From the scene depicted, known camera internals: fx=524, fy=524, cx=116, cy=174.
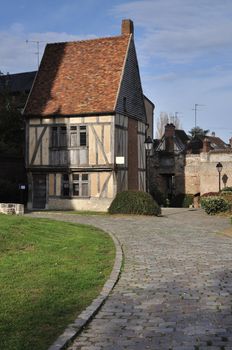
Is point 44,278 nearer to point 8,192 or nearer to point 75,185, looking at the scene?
point 75,185

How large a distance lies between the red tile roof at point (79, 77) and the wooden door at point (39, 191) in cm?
374

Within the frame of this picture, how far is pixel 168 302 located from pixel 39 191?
2385 centimetres

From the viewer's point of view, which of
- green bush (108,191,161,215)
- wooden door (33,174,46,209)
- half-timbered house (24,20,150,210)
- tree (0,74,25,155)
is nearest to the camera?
green bush (108,191,161,215)

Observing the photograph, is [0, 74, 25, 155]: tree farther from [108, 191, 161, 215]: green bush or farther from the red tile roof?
A: [108, 191, 161, 215]: green bush

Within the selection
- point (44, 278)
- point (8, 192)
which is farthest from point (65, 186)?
point (44, 278)

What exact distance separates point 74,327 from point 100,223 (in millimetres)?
13962

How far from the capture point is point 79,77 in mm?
30828

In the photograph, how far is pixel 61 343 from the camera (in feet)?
17.5

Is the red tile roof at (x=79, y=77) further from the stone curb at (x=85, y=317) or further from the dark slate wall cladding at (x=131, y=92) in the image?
the stone curb at (x=85, y=317)

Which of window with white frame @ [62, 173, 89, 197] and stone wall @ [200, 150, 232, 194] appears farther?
stone wall @ [200, 150, 232, 194]

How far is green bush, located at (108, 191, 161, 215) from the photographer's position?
2372 cm

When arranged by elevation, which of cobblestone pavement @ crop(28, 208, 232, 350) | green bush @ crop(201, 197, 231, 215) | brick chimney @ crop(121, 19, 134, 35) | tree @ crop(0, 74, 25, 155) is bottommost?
cobblestone pavement @ crop(28, 208, 232, 350)

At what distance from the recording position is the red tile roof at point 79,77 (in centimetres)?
2945

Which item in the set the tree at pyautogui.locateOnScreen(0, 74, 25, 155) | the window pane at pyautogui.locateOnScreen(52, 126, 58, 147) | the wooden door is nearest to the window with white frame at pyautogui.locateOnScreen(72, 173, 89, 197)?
the wooden door
